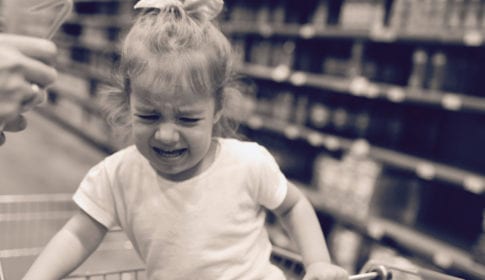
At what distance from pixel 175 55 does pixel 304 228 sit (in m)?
0.49

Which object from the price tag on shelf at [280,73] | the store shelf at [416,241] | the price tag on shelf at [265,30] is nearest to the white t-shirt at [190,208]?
the store shelf at [416,241]

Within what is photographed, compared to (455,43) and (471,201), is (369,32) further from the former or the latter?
(471,201)

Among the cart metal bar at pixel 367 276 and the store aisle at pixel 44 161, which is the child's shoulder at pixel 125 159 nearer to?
Result: the cart metal bar at pixel 367 276

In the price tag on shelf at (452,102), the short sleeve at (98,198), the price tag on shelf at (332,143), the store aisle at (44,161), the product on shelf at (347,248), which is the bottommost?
the store aisle at (44,161)

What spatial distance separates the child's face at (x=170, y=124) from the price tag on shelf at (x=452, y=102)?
163cm

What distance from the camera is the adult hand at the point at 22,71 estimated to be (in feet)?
2.43

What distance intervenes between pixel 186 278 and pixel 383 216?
1.99 metres

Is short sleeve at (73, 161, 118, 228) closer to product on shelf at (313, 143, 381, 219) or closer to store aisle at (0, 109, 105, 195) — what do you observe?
product on shelf at (313, 143, 381, 219)

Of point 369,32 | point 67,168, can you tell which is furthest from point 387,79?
point 67,168

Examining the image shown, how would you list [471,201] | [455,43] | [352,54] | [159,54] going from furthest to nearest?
[352,54] → [471,201] → [455,43] → [159,54]

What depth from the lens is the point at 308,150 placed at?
367cm

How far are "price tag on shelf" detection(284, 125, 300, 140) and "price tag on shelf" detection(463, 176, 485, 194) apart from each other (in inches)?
44.8

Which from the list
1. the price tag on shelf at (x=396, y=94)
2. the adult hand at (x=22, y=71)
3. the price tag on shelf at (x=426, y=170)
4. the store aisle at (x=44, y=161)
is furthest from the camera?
the store aisle at (x=44, y=161)

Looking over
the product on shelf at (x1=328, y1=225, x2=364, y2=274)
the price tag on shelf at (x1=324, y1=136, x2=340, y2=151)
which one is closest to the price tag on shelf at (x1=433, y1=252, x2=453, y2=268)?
the product on shelf at (x1=328, y1=225, x2=364, y2=274)
